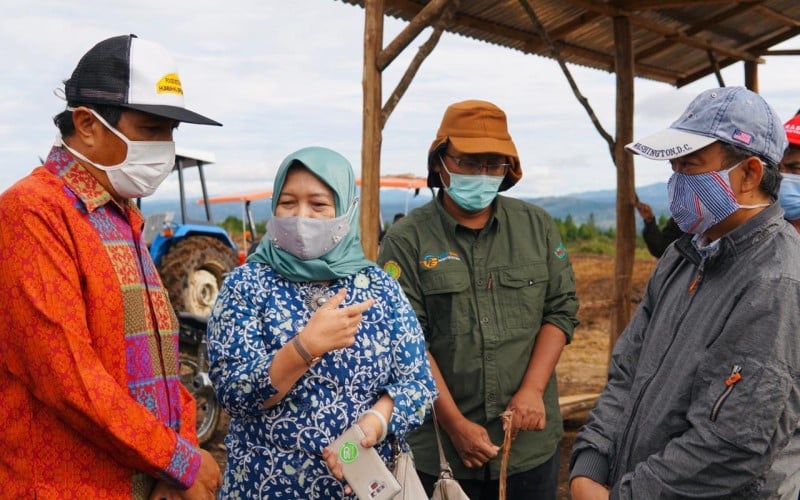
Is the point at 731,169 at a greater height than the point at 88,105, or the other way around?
the point at 88,105

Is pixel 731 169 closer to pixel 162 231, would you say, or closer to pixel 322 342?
pixel 322 342

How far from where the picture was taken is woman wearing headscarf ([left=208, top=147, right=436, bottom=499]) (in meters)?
1.96

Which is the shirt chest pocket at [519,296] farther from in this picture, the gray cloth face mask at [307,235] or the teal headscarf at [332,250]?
the gray cloth face mask at [307,235]

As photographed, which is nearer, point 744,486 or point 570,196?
point 744,486

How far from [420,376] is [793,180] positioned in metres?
1.61

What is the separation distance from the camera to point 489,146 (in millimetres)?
2840

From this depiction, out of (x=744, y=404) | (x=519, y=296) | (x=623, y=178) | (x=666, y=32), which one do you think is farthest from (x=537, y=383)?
(x=666, y=32)

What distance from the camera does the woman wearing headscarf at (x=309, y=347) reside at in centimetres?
196

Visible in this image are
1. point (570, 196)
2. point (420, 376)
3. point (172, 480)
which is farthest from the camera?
point (570, 196)

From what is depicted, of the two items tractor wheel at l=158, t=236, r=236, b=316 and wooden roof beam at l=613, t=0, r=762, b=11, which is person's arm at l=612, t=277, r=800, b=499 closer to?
wooden roof beam at l=613, t=0, r=762, b=11

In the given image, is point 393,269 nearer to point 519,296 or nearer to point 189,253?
point 519,296

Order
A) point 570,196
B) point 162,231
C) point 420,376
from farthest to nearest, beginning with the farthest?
point 570,196 → point 162,231 → point 420,376

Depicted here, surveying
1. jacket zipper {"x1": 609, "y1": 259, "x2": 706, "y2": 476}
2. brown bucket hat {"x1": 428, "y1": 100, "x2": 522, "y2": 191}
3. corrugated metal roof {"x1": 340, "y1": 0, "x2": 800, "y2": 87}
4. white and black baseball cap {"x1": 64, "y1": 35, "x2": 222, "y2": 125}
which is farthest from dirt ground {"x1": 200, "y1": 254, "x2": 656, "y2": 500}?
white and black baseball cap {"x1": 64, "y1": 35, "x2": 222, "y2": 125}

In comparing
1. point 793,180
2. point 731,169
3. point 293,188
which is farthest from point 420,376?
point 793,180
